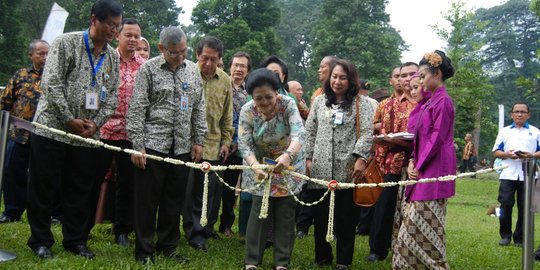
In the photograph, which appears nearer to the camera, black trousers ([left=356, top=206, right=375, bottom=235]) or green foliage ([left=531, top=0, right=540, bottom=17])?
black trousers ([left=356, top=206, right=375, bottom=235])

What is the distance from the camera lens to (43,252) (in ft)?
15.1

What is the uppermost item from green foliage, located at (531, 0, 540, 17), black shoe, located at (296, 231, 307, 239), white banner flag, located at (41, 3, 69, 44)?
green foliage, located at (531, 0, 540, 17)

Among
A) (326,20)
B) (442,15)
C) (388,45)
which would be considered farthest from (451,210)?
(326,20)

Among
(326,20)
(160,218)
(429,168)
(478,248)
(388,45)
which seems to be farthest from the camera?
(326,20)

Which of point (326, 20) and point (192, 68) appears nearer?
point (192, 68)

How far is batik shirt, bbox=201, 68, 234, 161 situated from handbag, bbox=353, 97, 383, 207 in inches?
61.0

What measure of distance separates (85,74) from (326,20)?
41079mm

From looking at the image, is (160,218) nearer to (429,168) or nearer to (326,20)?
(429,168)

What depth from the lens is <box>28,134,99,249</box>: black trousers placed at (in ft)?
15.1

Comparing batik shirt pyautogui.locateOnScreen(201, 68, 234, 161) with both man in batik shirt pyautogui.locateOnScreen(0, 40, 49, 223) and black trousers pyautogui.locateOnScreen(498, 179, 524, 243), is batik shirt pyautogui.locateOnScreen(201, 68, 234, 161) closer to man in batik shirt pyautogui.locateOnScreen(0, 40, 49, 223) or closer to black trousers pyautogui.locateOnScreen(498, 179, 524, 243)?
man in batik shirt pyautogui.locateOnScreen(0, 40, 49, 223)

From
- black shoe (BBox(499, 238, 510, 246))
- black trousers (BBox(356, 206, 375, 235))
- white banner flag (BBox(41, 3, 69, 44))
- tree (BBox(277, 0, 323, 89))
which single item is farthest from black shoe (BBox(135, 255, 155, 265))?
tree (BBox(277, 0, 323, 89))

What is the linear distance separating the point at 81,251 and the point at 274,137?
6.25 feet

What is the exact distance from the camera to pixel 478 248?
288 inches

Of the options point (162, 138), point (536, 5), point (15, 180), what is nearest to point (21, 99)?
point (15, 180)
